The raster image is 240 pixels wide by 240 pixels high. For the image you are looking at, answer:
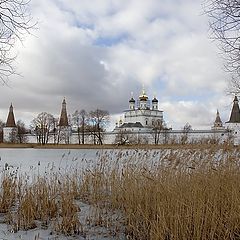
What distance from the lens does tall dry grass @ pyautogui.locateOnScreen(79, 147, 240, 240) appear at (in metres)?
4.92

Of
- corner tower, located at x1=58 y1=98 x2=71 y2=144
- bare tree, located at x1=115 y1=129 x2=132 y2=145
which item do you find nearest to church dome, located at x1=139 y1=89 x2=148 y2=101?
corner tower, located at x1=58 y1=98 x2=71 y2=144

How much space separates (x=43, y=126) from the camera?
74750 mm

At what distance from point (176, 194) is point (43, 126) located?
233 feet

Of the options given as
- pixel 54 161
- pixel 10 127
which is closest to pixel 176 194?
pixel 54 161

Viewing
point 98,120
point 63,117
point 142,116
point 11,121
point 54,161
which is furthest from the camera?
point 142,116

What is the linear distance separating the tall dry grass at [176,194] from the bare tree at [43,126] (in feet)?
214

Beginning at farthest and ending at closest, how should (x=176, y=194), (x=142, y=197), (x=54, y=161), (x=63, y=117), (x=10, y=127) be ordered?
(x=63, y=117) < (x=10, y=127) < (x=54, y=161) < (x=142, y=197) < (x=176, y=194)

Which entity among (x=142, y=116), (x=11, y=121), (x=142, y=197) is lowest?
(x=142, y=197)

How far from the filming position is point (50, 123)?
251 feet

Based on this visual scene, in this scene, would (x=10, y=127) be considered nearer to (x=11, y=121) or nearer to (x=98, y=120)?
(x=11, y=121)

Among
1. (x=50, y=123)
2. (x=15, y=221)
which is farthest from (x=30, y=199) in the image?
(x=50, y=123)

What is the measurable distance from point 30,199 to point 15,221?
0.59 metres

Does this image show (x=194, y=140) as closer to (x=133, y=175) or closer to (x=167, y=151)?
(x=167, y=151)

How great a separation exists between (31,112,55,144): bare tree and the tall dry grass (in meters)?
65.1
